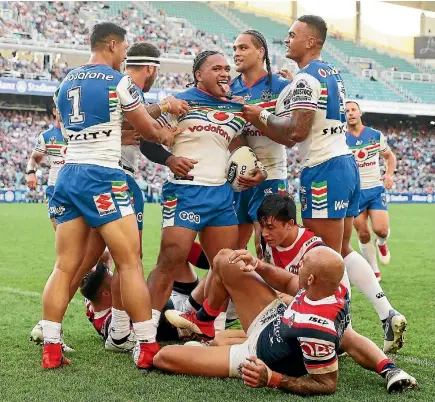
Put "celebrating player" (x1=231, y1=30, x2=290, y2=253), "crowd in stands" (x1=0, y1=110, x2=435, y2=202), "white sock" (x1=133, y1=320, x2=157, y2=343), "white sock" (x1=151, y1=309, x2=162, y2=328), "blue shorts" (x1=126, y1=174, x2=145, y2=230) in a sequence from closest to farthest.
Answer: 1. "white sock" (x1=133, y1=320, x2=157, y2=343)
2. "white sock" (x1=151, y1=309, x2=162, y2=328)
3. "blue shorts" (x1=126, y1=174, x2=145, y2=230)
4. "celebrating player" (x1=231, y1=30, x2=290, y2=253)
5. "crowd in stands" (x1=0, y1=110, x2=435, y2=202)

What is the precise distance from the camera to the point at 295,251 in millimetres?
4965

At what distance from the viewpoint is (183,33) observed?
42.7 meters

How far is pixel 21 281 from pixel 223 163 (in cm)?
474

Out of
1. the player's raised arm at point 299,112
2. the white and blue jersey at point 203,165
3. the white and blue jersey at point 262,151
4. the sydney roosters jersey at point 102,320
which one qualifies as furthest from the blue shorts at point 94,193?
the white and blue jersey at point 262,151

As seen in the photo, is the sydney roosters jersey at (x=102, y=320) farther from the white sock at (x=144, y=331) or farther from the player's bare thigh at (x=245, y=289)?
the player's bare thigh at (x=245, y=289)

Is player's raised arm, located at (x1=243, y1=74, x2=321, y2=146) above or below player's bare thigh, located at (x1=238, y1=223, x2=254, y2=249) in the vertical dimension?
above

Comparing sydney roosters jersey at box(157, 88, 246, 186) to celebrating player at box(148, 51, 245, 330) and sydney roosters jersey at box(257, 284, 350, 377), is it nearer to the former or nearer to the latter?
celebrating player at box(148, 51, 245, 330)

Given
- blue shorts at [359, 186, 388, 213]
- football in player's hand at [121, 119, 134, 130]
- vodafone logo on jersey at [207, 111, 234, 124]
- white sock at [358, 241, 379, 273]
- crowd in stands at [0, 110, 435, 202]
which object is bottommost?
crowd in stands at [0, 110, 435, 202]

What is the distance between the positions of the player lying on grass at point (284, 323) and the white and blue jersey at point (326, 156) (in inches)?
22.3

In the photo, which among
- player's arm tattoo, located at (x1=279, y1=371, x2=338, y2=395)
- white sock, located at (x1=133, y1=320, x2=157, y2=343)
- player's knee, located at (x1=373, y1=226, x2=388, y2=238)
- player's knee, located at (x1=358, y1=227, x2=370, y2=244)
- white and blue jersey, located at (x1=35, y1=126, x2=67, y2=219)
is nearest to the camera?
player's arm tattoo, located at (x1=279, y1=371, x2=338, y2=395)

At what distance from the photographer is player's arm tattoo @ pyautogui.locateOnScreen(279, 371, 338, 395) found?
4.24m

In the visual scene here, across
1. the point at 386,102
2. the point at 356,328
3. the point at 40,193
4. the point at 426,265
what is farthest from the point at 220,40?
the point at 356,328

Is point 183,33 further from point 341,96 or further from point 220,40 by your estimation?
point 341,96

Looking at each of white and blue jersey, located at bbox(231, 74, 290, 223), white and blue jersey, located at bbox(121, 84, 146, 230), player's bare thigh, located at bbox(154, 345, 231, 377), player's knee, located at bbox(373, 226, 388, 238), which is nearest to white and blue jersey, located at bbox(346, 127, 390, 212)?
player's knee, located at bbox(373, 226, 388, 238)
